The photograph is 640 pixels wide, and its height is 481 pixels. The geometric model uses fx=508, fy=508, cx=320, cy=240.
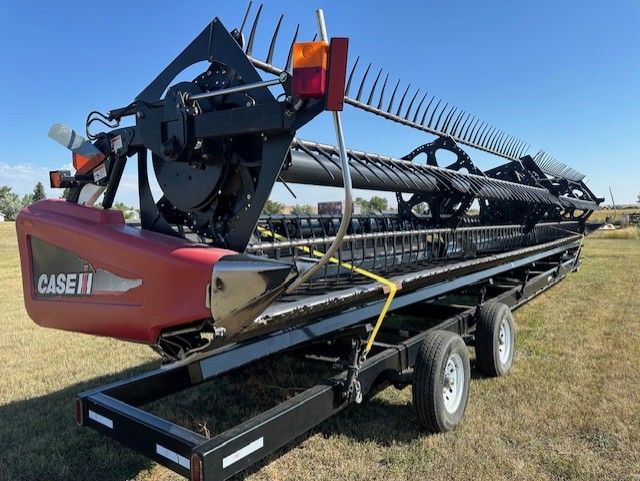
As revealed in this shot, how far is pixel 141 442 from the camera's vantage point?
241 centimetres

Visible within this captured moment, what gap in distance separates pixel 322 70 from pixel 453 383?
104 inches

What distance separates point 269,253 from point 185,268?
1.77 meters

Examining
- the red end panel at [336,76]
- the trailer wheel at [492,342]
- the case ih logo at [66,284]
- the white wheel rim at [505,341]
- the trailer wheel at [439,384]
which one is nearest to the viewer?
the red end panel at [336,76]

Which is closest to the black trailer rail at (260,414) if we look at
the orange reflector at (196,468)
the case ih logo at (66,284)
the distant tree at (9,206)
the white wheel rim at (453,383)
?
the orange reflector at (196,468)

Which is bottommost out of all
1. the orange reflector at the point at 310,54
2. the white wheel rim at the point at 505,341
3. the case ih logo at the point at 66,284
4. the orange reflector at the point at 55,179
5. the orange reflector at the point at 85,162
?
the white wheel rim at the point at 505,341

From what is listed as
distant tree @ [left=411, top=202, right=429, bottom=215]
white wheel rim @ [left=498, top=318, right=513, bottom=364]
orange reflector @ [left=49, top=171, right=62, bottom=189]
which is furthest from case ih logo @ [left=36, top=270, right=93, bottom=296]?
distant tree @ [left=411, top=202, right=429, bottom=215]

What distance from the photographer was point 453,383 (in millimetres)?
3760

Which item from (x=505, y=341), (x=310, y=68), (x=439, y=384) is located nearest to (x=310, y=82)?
(x=310, y=68)

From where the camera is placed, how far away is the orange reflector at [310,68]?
2.02 metres

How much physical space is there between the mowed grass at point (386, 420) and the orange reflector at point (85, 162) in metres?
1.61

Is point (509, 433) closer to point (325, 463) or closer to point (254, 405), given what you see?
point (325, 463)

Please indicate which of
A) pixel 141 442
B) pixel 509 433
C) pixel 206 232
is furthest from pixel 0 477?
pixel 509 433

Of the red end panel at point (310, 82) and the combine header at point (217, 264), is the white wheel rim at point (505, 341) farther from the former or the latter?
the red end panel at point (310, 82)

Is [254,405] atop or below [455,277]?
below
